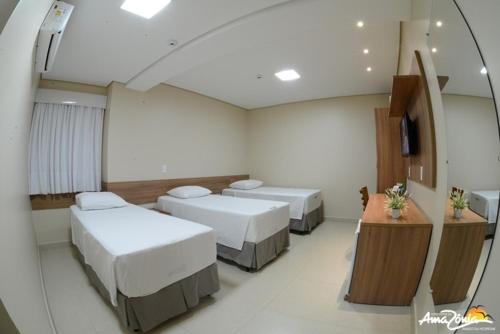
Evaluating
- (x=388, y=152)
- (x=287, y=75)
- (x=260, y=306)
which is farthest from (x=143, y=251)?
(x=388, y=152)

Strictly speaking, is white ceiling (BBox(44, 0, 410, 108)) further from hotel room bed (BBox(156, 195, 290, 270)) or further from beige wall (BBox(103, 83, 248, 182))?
hotel room bed (BBox(156, 195, 290, 270))

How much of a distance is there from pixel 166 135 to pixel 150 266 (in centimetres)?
271

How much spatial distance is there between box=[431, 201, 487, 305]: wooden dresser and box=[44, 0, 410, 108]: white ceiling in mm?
1652

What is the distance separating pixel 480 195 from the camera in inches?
30.1

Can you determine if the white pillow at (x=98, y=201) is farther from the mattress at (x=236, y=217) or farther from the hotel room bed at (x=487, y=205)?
the hotel room bed at (x=487, y=205)

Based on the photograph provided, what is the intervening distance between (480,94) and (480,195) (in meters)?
0.36

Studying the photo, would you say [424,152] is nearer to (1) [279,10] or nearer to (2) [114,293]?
(1) [279,10]

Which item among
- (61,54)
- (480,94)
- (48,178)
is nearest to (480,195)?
(480,94)

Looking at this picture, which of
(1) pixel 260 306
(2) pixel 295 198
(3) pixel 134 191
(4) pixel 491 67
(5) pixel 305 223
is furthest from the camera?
(2) pixel 295 198

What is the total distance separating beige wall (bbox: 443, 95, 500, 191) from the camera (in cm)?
70

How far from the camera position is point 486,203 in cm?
72

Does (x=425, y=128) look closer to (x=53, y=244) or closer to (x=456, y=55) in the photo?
(x=456, y=55)

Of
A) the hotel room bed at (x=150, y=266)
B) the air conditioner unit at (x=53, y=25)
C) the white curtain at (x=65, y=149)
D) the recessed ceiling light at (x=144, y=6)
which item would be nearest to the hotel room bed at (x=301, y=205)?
the hotel room bed at (x=150, y=266)

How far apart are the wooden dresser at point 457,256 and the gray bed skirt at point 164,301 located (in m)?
1.60
